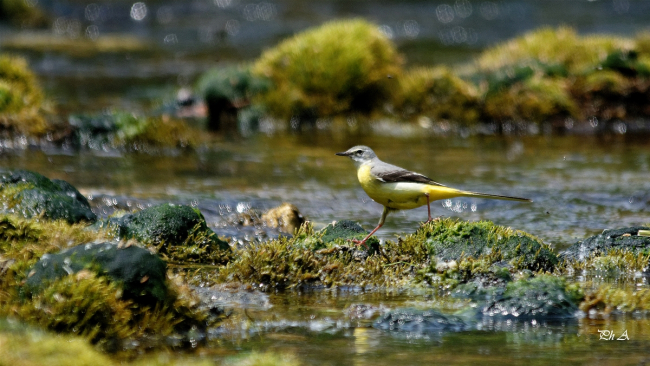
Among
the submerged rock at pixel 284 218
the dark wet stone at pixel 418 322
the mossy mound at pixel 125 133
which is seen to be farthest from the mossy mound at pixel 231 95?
the dark wet stone at pixel 418 322

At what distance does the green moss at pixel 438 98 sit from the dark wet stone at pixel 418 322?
10.4m

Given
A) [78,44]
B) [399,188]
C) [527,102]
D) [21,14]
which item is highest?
[21,14]

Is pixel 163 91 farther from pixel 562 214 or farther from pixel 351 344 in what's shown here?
pixel 351 344

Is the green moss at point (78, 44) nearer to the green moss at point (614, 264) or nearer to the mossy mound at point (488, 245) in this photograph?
the mossy mound at point (488, 245)

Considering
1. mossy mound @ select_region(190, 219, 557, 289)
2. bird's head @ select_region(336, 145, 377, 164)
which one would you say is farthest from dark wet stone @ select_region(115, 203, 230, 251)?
bird's head @ select_region(336, 145, 377, 164)

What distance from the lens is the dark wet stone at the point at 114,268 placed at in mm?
4723

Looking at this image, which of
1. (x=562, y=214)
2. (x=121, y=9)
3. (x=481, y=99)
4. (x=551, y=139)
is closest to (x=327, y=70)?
(x=481, y=99)

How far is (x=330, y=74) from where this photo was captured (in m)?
15.3

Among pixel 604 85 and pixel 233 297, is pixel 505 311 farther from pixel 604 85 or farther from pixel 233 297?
pixel 604 85

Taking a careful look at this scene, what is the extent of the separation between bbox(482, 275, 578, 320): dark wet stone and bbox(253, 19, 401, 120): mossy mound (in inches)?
393

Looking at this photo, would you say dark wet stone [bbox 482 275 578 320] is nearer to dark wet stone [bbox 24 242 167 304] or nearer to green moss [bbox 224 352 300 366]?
green moss [bbox 224 352 300 366]

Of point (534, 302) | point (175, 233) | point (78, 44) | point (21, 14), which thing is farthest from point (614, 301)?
point (21, 14)

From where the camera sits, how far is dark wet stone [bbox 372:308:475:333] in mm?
5020

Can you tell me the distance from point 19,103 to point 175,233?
275 inches
